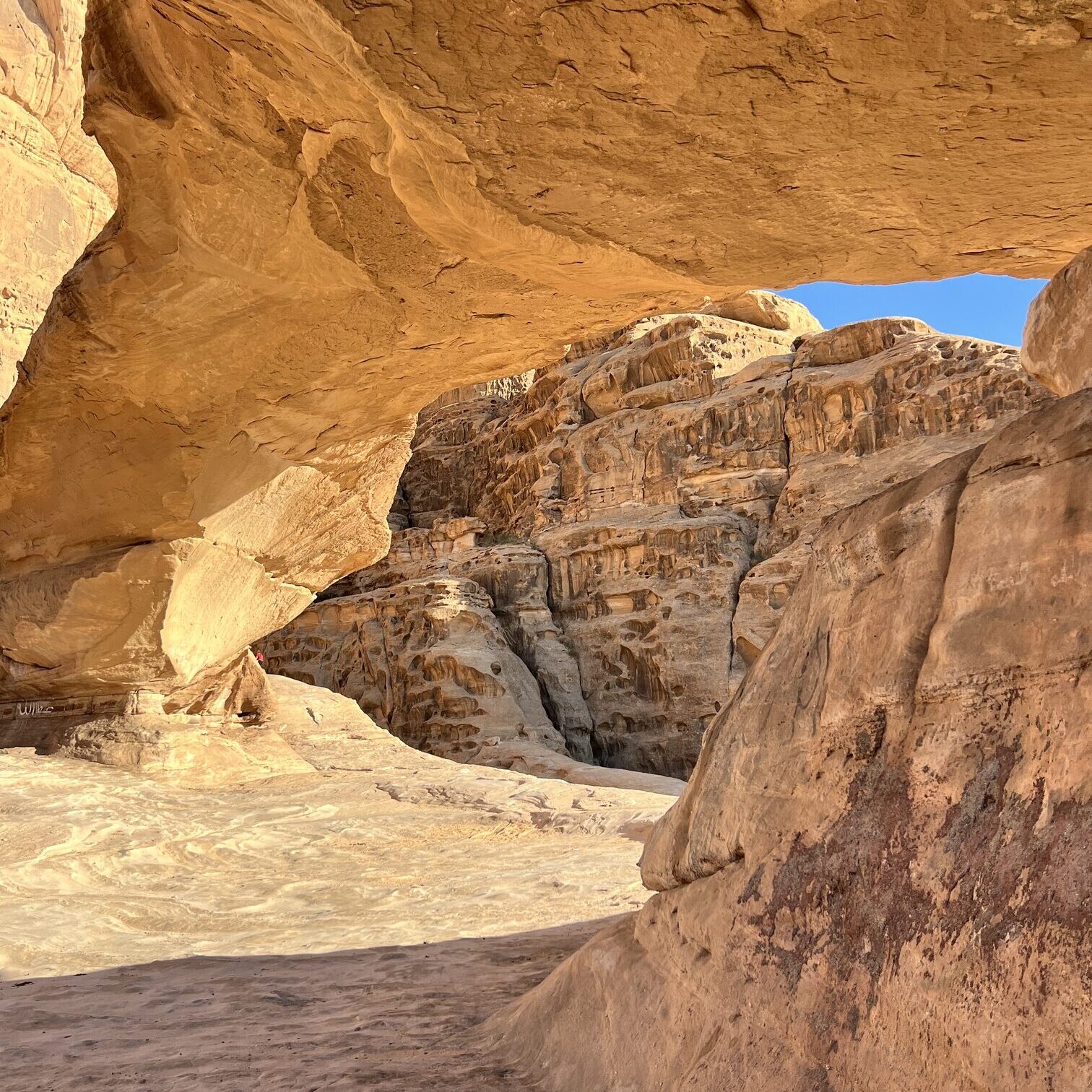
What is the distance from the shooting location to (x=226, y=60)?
3.87 m

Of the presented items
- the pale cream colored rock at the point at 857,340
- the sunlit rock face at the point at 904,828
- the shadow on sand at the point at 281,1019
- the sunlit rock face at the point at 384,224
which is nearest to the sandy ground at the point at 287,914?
the shadow on sand at the point at 281,1019

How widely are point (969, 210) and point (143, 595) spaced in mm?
6568

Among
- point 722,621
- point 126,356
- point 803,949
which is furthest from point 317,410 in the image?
point 722,621

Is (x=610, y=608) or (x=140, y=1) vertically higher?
(x=140, y=1)

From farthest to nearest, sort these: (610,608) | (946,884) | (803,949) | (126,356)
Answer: (610,608)
(126,356)
(803,949)
(946,884)

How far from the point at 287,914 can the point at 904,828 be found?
13.6ft

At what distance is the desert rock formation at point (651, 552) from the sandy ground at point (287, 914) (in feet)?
18.5

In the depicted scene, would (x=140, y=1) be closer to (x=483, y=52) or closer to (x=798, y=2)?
(x=483, y=52)

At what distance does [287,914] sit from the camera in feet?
16.5

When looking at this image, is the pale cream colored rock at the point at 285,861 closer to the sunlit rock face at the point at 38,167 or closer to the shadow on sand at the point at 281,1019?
the shadow on sand at the point at 281,1019

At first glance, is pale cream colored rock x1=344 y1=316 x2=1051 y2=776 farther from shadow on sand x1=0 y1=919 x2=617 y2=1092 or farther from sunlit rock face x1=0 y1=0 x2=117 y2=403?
shadow on sand x1=0 y1=919 x2=617 y2=1092

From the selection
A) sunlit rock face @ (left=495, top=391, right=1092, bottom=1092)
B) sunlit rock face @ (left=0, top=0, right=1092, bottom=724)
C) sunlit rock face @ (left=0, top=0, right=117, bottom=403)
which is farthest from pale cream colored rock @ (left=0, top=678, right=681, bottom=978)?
sunlit rock face @ (left=0, top=0, right=117, bottom=403)

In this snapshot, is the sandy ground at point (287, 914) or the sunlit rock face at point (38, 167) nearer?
the sandy ground at point (287, 914)

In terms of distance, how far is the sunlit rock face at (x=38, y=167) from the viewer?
11625mm
